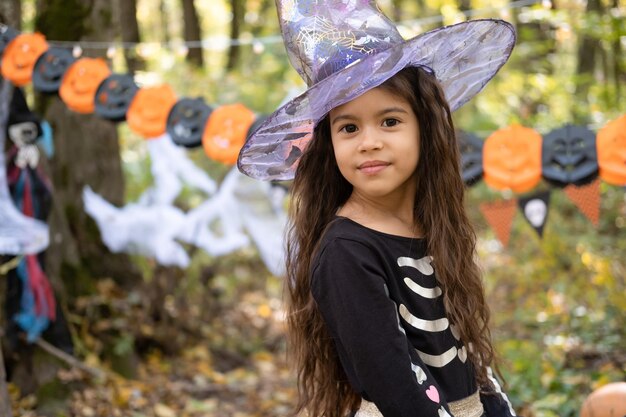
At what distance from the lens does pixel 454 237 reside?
2057 mm

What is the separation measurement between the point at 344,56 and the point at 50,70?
2313mm

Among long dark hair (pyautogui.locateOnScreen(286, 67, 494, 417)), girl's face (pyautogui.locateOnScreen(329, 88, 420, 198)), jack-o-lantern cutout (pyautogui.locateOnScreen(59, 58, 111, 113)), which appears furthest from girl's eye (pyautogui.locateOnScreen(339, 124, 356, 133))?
jack-o-lantern cutout (pyautogui.locateOnScreen(59, 58, 111, 113))

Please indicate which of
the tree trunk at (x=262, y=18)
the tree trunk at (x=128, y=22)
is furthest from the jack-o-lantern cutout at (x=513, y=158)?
the tree trunk at (x=262, y=18)

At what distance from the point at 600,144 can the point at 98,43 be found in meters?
2.95

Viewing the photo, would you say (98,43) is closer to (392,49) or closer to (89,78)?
(89,78)

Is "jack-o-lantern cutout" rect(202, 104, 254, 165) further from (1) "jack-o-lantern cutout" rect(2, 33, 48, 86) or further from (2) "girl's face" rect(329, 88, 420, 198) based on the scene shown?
(2) "girl's face" rect(329, 88, 420, 198)

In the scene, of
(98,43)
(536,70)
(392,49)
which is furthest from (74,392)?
(536,70)

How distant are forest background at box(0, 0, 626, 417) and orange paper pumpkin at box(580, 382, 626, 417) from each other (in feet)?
2.32

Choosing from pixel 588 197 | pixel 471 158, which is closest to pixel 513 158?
pixel 471 158

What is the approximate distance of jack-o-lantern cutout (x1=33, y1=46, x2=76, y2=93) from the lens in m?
3.75

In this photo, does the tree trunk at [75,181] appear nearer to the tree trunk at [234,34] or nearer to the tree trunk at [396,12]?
the tree trunk at [234,34]

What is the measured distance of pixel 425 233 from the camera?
2.04 m

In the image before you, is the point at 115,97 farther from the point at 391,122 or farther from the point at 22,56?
the point at 391,122

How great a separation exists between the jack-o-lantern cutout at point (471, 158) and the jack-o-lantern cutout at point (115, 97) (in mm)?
1580
